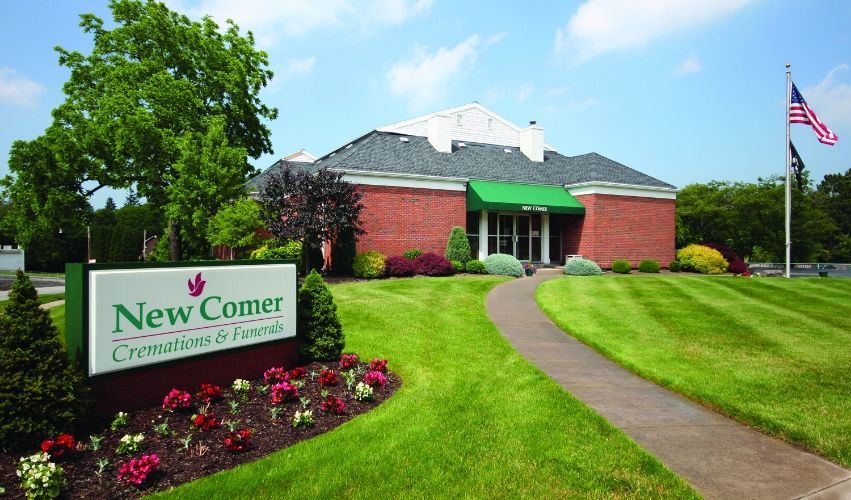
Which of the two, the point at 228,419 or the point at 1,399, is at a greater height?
the point at 1,399

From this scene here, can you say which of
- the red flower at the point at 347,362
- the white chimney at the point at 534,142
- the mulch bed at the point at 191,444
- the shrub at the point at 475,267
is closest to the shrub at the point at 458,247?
the shrub at the point at 475,267

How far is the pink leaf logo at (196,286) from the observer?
22.1ft

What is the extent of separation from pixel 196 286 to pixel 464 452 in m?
4.18

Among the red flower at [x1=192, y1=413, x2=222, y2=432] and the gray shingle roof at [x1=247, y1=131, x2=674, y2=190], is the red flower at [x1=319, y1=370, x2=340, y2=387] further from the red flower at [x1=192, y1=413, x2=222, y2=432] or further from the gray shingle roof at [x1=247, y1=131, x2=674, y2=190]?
the gray shingle roof at [x1=247, y1=131, x2=674, y2=190]

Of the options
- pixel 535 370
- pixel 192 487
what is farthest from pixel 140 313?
pixel 535 370

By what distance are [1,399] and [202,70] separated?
2491 cm

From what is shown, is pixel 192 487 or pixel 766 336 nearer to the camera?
pixel 192 487

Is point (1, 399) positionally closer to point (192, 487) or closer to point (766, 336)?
point (192, 487)

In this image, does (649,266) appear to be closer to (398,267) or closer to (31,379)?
(398,267)

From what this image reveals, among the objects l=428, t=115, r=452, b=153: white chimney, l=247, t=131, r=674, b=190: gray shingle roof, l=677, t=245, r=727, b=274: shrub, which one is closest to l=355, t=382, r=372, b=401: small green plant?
l=247, t=131, r=674, b=190: gray shingle roof

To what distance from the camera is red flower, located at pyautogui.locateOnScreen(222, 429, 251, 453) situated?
5.27 metres

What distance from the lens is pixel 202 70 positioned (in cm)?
2606

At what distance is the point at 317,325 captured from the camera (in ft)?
28.8

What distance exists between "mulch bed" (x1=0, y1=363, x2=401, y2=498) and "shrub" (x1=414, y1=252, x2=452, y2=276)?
15690 millimetres
